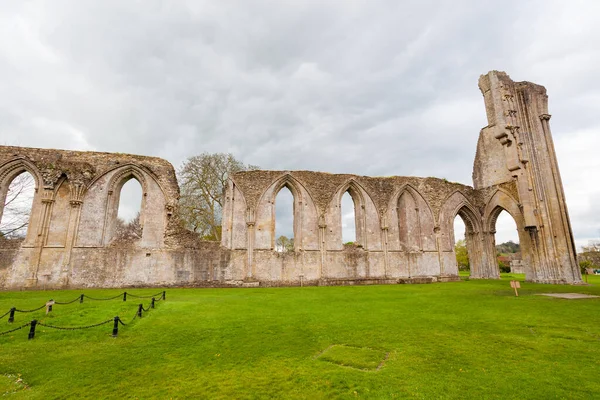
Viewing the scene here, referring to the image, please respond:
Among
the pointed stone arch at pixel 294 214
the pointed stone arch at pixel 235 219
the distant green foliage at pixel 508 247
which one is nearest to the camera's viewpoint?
the pointed stone arch at pixel 235 219

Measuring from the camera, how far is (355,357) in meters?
4.89

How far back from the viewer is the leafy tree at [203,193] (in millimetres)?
25891

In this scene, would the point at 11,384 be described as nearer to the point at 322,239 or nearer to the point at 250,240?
the point at 250,240

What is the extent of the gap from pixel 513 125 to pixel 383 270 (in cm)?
1274

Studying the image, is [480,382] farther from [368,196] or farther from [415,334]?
[368,196]

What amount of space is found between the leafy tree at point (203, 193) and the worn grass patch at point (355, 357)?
70.4ft

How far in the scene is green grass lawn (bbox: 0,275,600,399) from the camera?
3.83 meters

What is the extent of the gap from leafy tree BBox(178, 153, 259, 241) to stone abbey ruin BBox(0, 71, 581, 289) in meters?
7.20

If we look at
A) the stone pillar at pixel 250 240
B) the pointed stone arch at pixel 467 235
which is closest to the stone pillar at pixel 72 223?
the stone pillar at pixel 250 240

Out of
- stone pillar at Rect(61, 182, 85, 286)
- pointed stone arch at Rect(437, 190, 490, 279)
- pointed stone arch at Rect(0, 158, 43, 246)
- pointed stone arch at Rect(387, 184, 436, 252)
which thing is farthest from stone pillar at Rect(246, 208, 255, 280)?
pointed stone arch at Rect(437, 190, 490, 279)

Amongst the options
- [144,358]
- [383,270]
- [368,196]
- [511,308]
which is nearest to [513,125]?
[368,196]

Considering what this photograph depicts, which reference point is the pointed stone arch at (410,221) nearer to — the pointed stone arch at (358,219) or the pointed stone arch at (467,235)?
the pointed stone arch at (467,235)

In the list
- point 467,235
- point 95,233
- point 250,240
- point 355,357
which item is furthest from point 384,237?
point 95,233

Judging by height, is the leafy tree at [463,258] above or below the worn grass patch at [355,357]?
above
